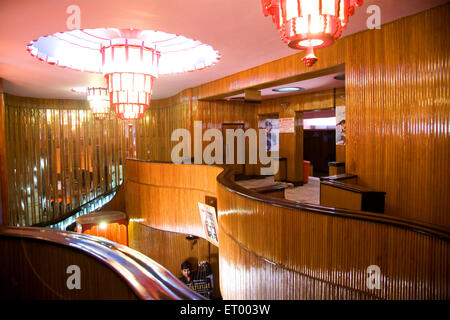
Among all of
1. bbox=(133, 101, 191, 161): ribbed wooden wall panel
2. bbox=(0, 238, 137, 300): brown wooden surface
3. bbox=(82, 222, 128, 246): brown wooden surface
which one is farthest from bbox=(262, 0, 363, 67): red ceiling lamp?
bbox=(133, 101, 191, 161): ribbed wooden wall panel

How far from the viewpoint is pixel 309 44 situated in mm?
2014

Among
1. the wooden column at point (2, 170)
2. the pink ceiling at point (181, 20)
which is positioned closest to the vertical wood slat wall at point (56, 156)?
the wooden column at point (2, 170)

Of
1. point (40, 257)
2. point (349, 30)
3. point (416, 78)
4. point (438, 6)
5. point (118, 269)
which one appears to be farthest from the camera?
point (349, 30)

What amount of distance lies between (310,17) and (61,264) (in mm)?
2243

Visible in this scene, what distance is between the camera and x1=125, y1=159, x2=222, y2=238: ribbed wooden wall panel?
6.68 m

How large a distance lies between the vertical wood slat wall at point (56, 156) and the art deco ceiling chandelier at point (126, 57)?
3195mm

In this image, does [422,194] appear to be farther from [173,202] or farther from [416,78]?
[173,202]

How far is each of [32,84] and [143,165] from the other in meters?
3.45

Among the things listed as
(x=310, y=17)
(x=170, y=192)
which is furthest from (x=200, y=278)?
(x=310, y=17)

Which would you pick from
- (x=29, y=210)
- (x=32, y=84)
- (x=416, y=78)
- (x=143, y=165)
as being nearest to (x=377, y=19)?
(x=416, y=78)

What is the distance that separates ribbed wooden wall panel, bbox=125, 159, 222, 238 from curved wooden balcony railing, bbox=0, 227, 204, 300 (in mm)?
3998

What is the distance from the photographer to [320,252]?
2.34m

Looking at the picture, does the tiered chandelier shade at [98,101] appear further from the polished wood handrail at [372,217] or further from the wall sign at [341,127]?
the wall sign at [341,127]

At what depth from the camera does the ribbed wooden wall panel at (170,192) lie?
668cm
